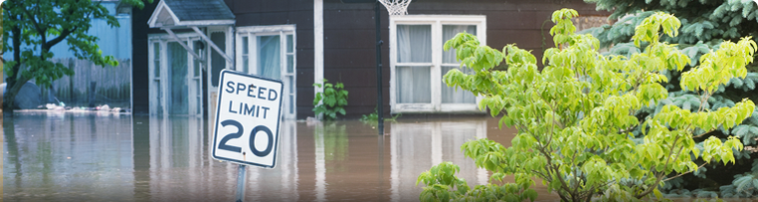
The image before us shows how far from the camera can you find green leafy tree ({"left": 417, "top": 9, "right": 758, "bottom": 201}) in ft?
17.3

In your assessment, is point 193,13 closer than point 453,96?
No

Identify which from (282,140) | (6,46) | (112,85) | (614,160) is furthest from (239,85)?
(112,85)

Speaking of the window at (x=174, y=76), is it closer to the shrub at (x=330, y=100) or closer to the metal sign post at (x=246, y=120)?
the shrub at (x=330, y=100)

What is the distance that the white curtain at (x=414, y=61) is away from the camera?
66.9 ft

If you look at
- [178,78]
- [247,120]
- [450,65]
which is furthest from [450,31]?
[247,120]

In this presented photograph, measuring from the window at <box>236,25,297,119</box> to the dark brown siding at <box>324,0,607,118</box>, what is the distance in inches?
41.3

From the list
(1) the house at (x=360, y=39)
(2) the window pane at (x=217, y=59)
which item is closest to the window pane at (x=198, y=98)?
(2) the window pane at (x=217, y=59)

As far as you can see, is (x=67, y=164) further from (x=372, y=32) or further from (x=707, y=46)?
(x=372, y=32)

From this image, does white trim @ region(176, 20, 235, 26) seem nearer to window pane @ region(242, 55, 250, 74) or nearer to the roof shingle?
the roof shingle

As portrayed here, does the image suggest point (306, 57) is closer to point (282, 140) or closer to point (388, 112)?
point (388, 112)

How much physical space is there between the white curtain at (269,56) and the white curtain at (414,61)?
2901 millimetres

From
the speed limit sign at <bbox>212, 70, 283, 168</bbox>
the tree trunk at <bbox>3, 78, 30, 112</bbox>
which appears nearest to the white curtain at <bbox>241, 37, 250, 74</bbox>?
the tree trunk at <bbox>3, 78, 30, 112</bbox>

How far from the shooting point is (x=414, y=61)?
20.5 metres

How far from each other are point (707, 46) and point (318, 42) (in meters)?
13.6
